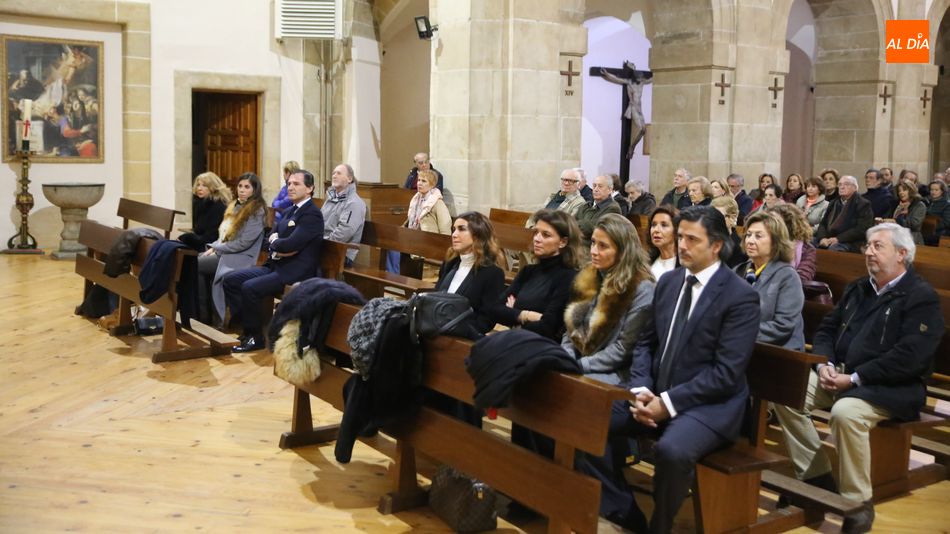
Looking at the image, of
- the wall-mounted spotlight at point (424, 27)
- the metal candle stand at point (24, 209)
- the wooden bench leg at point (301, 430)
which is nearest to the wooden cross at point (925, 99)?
the wall-mounted spotlight at point (424, 27)

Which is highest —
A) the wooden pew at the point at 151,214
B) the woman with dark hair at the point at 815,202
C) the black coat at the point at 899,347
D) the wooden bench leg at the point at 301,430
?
the woman with dark hair at the point at 815,202

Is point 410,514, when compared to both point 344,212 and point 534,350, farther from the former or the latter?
point 344,212

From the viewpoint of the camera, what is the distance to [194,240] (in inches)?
293

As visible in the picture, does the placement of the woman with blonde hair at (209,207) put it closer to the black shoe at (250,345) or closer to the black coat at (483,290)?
the black shoe at (250,345)

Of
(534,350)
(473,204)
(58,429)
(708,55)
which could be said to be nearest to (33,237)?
(473,204)

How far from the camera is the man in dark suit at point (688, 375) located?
3.59 m

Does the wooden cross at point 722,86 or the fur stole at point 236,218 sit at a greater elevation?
the wooden cross at point 722,86

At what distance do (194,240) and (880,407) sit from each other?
198 inches

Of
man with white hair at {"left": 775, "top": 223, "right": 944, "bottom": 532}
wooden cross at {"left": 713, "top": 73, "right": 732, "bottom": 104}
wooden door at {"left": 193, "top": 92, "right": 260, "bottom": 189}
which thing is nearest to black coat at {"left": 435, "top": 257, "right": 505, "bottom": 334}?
man with white hair at {"left": 775, "top": 223, "right": 944, "bottom": 532}

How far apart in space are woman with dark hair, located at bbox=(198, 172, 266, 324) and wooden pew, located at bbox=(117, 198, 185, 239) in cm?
66

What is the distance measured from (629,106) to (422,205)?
9.44 m

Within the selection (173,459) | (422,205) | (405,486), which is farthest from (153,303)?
(405,486)

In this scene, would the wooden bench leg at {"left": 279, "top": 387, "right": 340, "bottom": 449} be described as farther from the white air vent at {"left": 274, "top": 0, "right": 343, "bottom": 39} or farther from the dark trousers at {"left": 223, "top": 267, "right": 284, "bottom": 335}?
the white air vent at {"left": 274, "top": 0, "right": 343, "bottom": 39}

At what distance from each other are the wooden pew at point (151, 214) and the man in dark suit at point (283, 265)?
1.08 m
